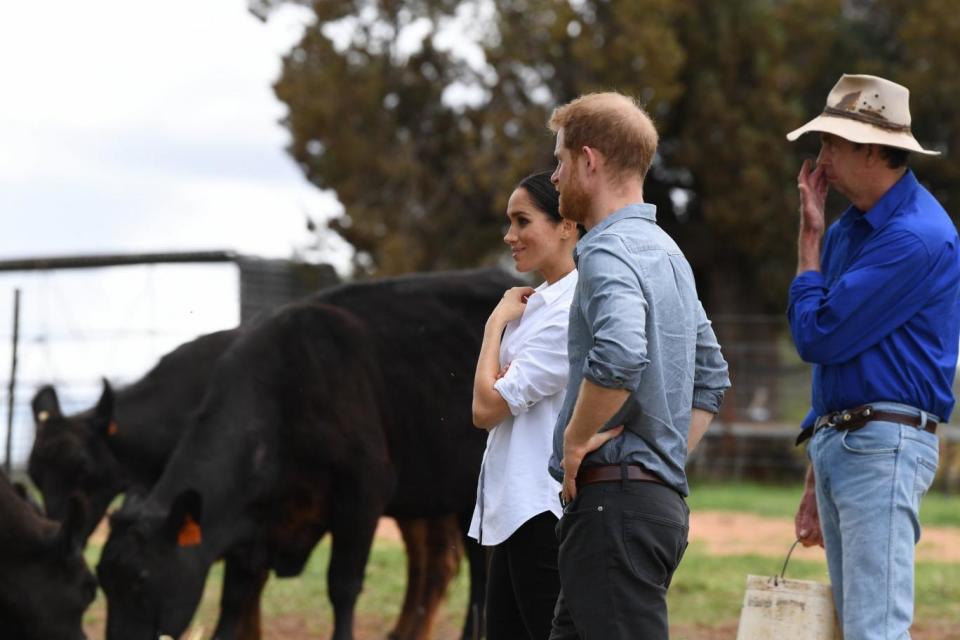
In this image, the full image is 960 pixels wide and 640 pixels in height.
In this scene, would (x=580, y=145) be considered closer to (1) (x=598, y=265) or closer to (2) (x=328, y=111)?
(1) (x=598, y=265)

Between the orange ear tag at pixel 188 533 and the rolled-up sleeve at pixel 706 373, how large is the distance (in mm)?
3630

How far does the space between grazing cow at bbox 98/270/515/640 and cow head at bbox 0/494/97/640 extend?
11.3 inches

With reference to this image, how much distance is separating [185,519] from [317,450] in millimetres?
899

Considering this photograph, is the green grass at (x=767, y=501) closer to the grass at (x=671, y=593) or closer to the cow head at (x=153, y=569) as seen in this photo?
the grass at (x=671, y=593)

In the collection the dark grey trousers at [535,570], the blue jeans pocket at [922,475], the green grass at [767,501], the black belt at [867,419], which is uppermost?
the black belt at [867,419]

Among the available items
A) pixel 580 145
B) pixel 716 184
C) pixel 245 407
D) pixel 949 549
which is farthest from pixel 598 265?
pixel 716 184

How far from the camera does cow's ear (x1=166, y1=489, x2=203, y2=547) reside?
6.63 meters

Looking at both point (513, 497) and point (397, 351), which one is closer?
point (513, 497)

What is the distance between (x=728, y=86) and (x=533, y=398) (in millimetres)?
19566

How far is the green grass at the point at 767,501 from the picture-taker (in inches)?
620

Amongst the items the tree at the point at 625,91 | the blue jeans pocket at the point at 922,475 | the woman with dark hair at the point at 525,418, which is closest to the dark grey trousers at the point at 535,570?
the woman with dark hair at the point at 525,418

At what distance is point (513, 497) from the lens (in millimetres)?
4047

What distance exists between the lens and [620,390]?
128 inches

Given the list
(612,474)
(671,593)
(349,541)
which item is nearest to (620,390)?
(612,474)
